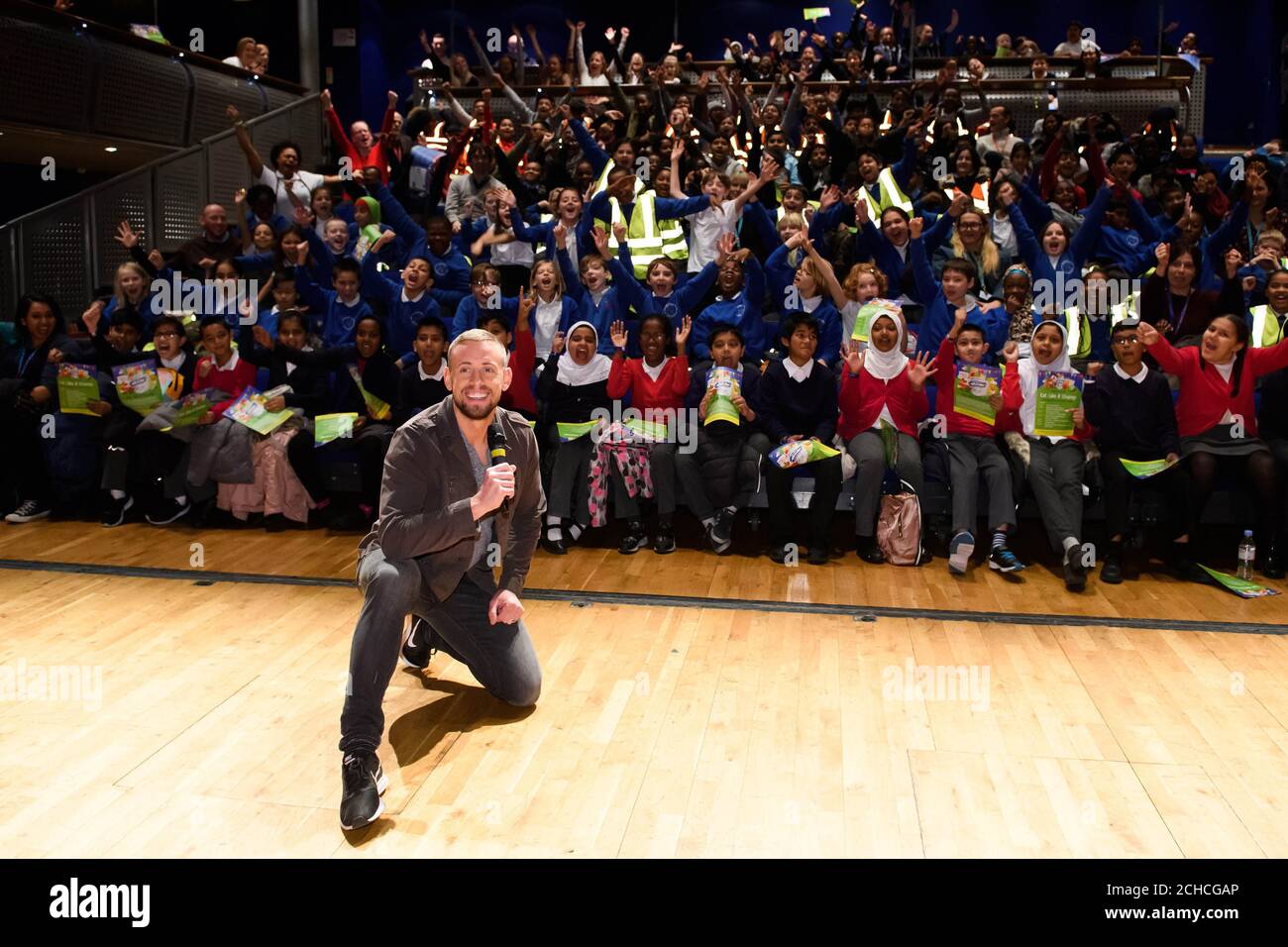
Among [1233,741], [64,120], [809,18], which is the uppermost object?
[809,18]

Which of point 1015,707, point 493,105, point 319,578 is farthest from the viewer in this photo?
point 493,105

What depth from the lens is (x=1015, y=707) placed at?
3.41 meters

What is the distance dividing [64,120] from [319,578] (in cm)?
547

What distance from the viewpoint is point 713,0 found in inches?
624

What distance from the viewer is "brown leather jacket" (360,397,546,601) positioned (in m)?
2.81

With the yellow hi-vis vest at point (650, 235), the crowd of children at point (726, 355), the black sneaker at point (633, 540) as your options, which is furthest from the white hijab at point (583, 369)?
the yellow hi-vis vest at point (650, 235)

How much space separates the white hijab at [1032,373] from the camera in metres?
5.36

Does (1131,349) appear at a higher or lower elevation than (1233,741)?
higher

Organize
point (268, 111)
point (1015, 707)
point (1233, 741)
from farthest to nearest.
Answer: point (268, 111)
point (1015, 707)
point (1233, 741)

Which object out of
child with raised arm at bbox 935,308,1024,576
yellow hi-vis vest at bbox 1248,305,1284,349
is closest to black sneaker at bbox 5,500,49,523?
child with raised arm at bbox 935,308,1024,576

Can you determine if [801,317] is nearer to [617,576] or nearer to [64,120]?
[617,576]

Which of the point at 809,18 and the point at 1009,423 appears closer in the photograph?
the point at 1009,423

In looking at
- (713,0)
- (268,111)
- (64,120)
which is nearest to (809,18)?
(713,0)

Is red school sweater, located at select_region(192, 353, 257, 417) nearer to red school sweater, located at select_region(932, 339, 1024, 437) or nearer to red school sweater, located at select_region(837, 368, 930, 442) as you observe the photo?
red school sweater, located at select_region(837, 368, 930, 442)
